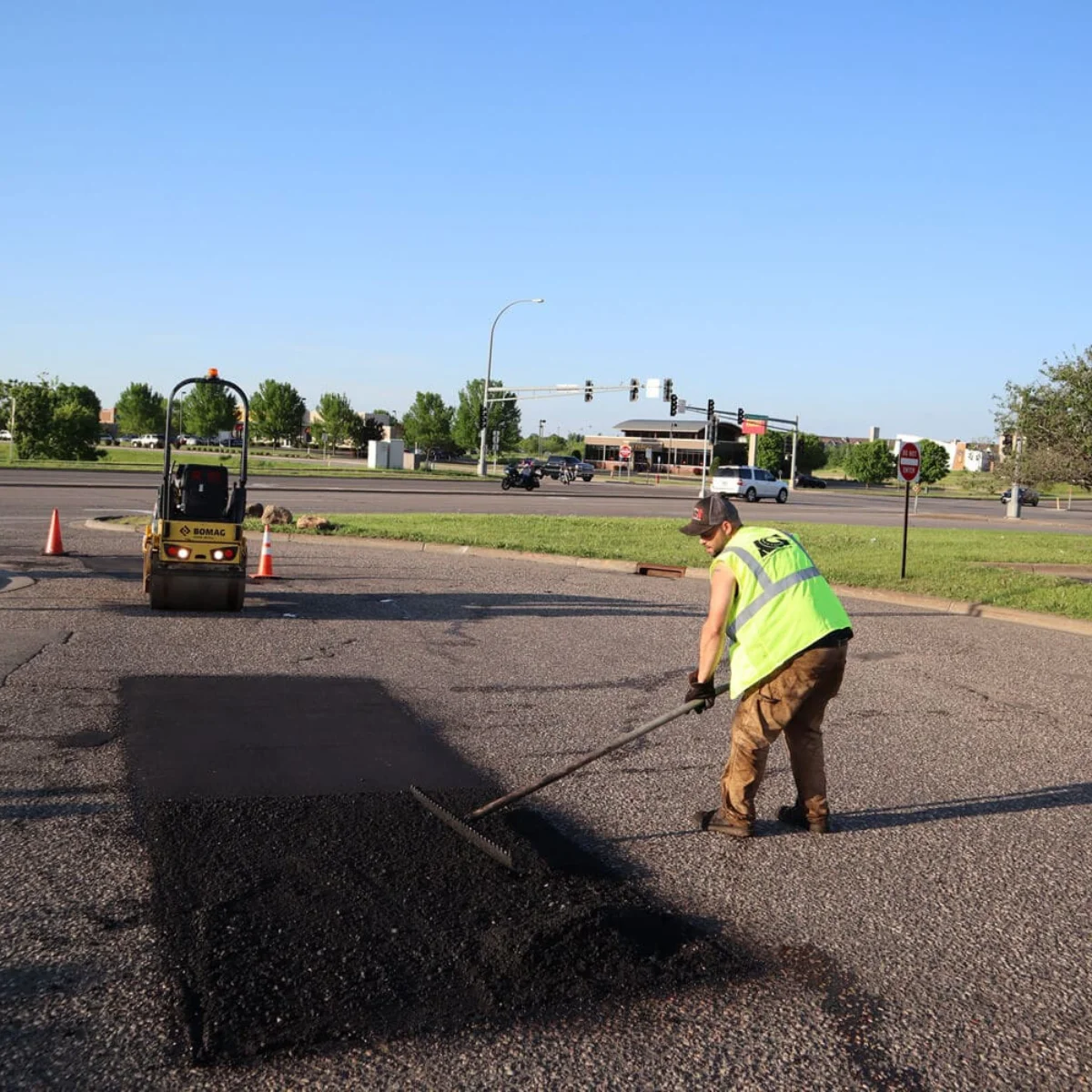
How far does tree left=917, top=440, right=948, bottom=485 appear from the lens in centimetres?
7575

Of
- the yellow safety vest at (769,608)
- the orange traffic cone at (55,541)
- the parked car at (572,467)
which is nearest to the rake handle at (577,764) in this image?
the yellow safety vest at (769,608)

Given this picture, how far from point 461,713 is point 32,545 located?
11837 millimetres

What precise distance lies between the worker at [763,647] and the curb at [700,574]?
878cm

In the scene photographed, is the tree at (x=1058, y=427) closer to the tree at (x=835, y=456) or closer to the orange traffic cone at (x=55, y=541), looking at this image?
the orange traffic cone at (x=55, y=541)

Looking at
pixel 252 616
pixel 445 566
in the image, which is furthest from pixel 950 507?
pixel 252 616

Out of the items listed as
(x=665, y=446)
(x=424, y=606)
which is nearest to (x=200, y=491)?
(x=424, y=606)

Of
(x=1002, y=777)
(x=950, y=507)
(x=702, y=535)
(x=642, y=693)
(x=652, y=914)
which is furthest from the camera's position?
(x=950, y=507)

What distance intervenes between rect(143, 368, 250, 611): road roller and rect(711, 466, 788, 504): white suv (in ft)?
139

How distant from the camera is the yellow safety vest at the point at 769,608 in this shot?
5414 millimetres

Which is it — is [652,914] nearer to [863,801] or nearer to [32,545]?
[863,801]

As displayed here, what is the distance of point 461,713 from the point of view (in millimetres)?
7980

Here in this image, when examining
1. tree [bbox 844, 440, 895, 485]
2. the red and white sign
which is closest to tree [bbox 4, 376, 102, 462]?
the red and white sign

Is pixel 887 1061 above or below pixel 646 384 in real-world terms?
below

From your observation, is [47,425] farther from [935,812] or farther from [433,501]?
[935,812]
